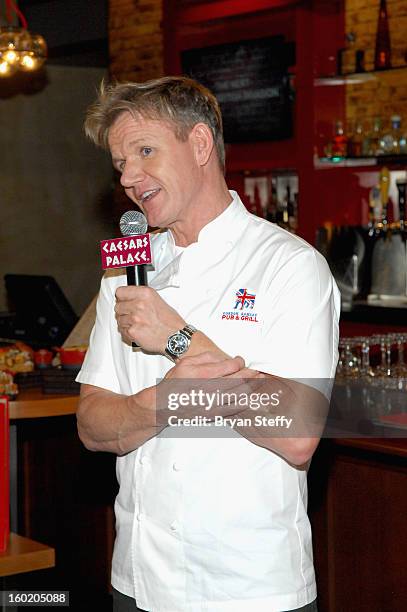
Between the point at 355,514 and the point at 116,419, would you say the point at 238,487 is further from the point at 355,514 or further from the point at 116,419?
the point at 355,514

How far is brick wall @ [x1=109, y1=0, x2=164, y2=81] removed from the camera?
709 centimetres

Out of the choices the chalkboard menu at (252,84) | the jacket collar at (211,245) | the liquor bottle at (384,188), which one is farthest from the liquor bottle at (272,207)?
the jacket collar at (211,245)

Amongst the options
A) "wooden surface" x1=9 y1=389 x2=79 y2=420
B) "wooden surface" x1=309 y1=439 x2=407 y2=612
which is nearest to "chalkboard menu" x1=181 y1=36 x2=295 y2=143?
"wooden surface" x1=9 y1=389 x2=79 y2=420

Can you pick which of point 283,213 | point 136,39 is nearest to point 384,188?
point 283,213

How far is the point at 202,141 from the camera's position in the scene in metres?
2.04

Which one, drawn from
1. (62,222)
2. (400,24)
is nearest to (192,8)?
(400,24)

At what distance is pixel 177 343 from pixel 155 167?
353 millimetres

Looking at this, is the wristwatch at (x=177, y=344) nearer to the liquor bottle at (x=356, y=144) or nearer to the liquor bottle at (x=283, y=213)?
the liquor bottle at (x=356, y=144)

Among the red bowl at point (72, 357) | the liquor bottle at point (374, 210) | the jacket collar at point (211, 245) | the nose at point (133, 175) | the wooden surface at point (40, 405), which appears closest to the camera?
the nose at point (133, 175)

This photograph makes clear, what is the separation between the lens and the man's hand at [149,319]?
1874mm

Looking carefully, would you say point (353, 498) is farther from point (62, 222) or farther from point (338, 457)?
point (62, 222)

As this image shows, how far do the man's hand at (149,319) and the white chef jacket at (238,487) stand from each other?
0.13 m

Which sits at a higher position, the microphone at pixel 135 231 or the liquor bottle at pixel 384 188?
the liquor bottle at pixel 384 188

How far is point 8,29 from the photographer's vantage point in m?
5.43
